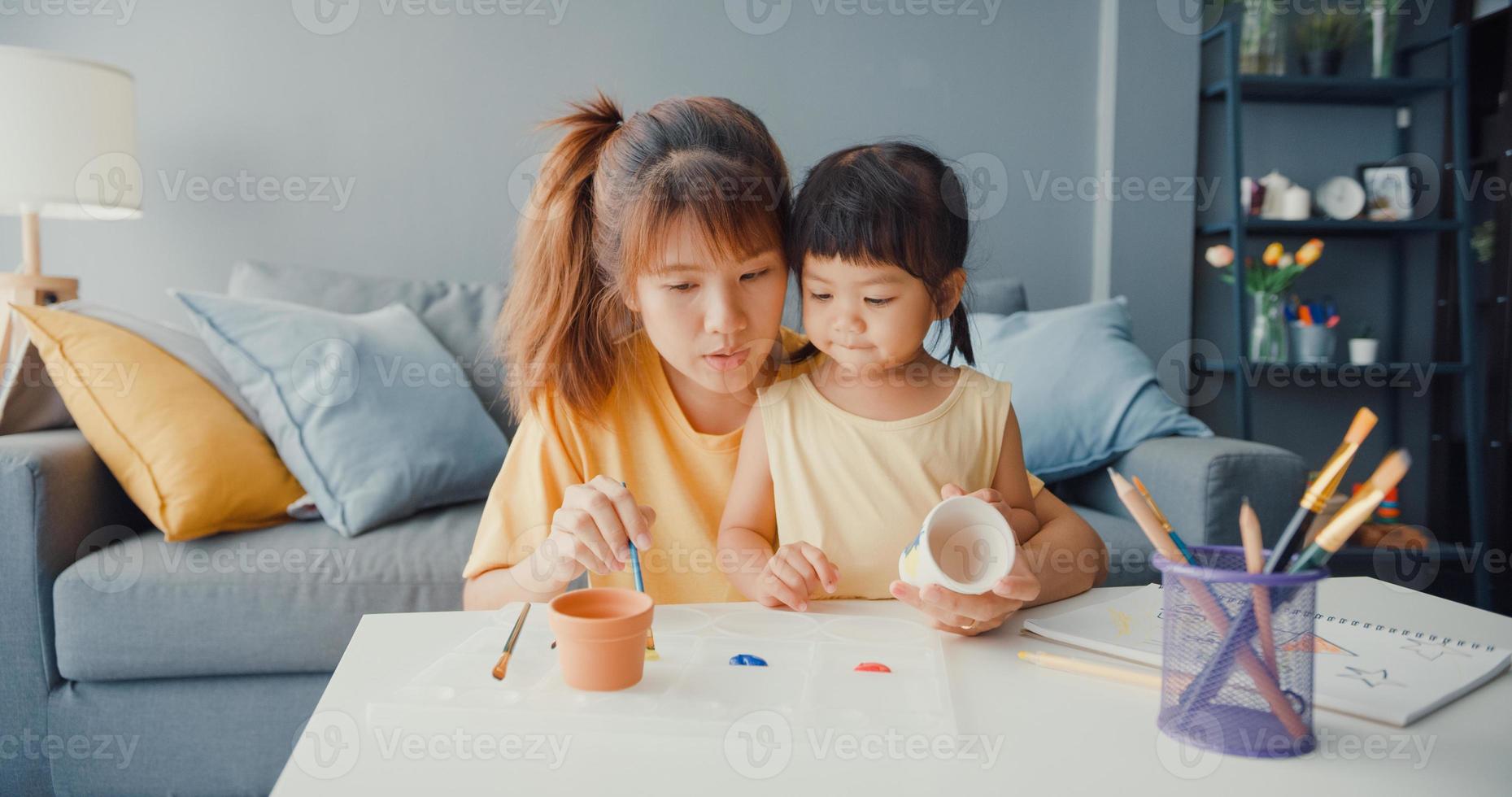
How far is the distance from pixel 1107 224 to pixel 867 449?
7.16 ft

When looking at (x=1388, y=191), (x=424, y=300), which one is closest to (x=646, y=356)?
(x=424, y=300)

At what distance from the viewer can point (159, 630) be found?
A: 5.42 feet

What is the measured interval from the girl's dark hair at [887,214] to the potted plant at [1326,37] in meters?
2.55

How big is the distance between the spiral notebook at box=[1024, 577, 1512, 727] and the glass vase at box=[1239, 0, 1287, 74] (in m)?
2.47

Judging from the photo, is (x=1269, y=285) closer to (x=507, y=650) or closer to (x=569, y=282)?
(x=569, y=282)

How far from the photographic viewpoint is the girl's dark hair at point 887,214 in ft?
3.17

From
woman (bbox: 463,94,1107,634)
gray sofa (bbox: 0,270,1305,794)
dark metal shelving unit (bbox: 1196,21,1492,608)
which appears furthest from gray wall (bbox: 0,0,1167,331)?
woman (bbox: 463,94,1107,634)

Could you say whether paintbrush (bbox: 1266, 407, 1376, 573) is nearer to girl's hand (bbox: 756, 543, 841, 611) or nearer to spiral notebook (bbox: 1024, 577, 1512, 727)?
spiral notebook (bbox: 1024, 577, 1512, 727)

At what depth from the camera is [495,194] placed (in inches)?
111

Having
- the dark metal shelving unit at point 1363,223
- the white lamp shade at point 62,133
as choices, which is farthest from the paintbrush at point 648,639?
the dark metal shelving unit at point 1363,223

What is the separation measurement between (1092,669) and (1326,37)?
2951mm

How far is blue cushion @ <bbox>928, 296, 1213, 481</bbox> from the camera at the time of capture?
2053mm

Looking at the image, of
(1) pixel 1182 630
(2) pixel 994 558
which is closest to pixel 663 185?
(2) pixel 994 558

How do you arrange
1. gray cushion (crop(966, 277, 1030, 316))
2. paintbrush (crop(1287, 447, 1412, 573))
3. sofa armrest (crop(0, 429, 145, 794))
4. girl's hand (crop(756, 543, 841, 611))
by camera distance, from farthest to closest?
gray cushion (crop(966, 277, 1030, 316))
sofa armrest (crop(0, 429, 145, 794))
girl's hand (crop(756, 543, 841, 611))
paintbrush (crop(1287, 447, 1412, 573))
